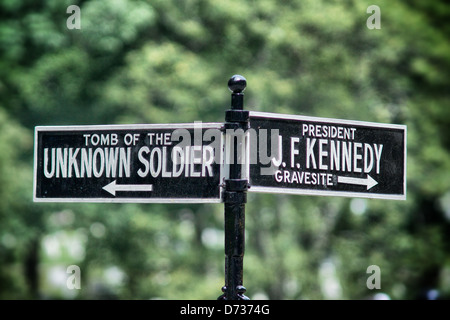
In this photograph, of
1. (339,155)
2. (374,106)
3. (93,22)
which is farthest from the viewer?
(374,106)

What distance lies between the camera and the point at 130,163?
2984 mm

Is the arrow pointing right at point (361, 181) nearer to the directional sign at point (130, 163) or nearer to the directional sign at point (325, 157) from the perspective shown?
the directional sign at point (325, 157)

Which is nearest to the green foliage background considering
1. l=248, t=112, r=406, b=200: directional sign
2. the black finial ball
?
l=248, t=112, r=406, b=200: directional sign

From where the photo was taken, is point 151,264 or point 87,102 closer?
point 151,264

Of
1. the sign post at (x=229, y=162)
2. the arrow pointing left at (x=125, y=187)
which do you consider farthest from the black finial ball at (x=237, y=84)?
the arrow pointing left at (x=125, y=187)

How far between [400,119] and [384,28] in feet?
5.21

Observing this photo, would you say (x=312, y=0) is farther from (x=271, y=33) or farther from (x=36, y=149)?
(x=36, y=149)

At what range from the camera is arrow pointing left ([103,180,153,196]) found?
2945mm

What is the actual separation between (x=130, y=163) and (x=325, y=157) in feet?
2.58

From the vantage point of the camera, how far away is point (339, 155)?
3.00 metres

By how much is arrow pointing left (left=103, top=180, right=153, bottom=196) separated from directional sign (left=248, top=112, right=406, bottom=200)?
43cm

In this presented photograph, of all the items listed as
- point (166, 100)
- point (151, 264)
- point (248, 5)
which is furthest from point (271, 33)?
point (151, 264)

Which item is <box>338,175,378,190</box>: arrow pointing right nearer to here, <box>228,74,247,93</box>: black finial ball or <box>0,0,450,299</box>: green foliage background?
<box>228,74,247,93</box>: black finial ball

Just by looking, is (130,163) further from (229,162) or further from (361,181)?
(361,181)
